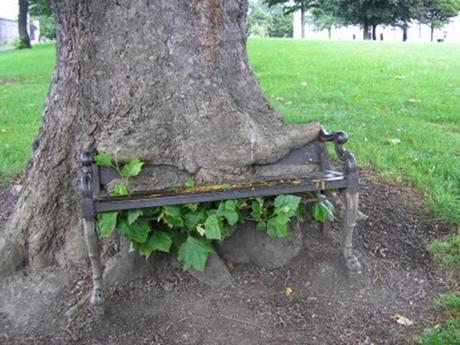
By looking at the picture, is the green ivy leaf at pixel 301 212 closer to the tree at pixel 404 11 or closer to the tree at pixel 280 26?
the tree at pixel 404 11

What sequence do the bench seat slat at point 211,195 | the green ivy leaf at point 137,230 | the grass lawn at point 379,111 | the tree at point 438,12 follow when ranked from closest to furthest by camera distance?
the bench seat slat at point 211,195 → the green ivy leaf at point 137,230 → the grass lawn at point 379,111 → the tree at point 438,12

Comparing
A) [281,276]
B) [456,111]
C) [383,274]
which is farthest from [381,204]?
[456,111]

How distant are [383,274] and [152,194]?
4.58 ft

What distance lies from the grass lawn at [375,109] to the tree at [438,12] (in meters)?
27.2

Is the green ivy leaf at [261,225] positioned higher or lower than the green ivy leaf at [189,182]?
lower

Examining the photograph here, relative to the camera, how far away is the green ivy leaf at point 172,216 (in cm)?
257

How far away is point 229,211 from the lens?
8.59 ft

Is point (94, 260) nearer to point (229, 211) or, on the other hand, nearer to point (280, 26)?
point (229, 211)

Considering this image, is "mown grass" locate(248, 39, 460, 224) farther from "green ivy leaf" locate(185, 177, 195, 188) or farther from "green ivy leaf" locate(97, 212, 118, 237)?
"green ivy leaf" locate(97, 212, 118, 237)

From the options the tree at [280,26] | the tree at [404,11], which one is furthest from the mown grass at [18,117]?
the tree at [280,26]

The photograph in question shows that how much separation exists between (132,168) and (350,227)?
1171 millimetres

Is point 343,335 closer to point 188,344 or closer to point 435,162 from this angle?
point 188,344

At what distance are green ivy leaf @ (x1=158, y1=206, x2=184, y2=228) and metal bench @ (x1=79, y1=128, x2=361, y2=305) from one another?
76 mm

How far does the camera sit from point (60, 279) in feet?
9.80
